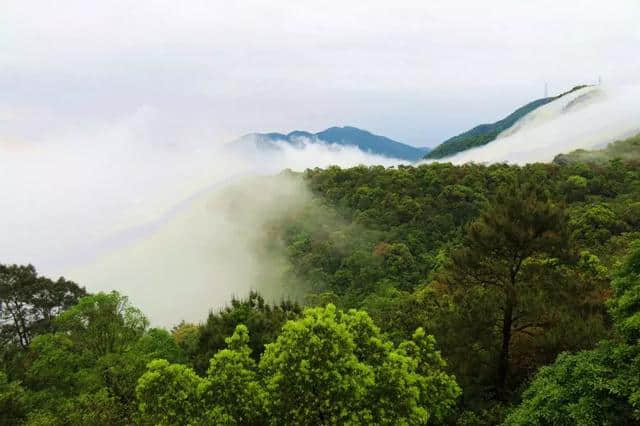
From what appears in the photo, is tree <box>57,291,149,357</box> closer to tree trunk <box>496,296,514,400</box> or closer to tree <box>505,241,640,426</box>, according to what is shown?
tree trunk <box>496,296,514,400</box>

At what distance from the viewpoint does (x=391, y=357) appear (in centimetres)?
1470

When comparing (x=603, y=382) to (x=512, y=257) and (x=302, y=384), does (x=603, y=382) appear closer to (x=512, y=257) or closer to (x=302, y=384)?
(x=512, y=257)

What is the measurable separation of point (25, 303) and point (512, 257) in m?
51.1

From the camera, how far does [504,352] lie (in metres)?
21.9

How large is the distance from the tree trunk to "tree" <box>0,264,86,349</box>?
146 feet

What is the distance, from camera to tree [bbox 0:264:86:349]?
1928 inches

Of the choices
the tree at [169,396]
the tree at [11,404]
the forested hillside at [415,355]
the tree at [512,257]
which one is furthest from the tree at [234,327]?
the tree at [169,396]

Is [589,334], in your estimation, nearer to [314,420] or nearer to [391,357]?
[391,357]

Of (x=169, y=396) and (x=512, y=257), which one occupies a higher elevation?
(x=512, y=257)

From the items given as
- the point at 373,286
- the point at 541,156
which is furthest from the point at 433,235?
the point at 541,156

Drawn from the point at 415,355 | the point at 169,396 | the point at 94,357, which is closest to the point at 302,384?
the point at 169,396

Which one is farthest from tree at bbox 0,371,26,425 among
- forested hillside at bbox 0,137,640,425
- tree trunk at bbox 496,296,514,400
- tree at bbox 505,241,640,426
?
tree trunk at bbox 496,296,514,400

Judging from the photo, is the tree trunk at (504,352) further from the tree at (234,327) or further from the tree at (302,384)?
the tree at (234,327)

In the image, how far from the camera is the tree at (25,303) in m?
49.0
